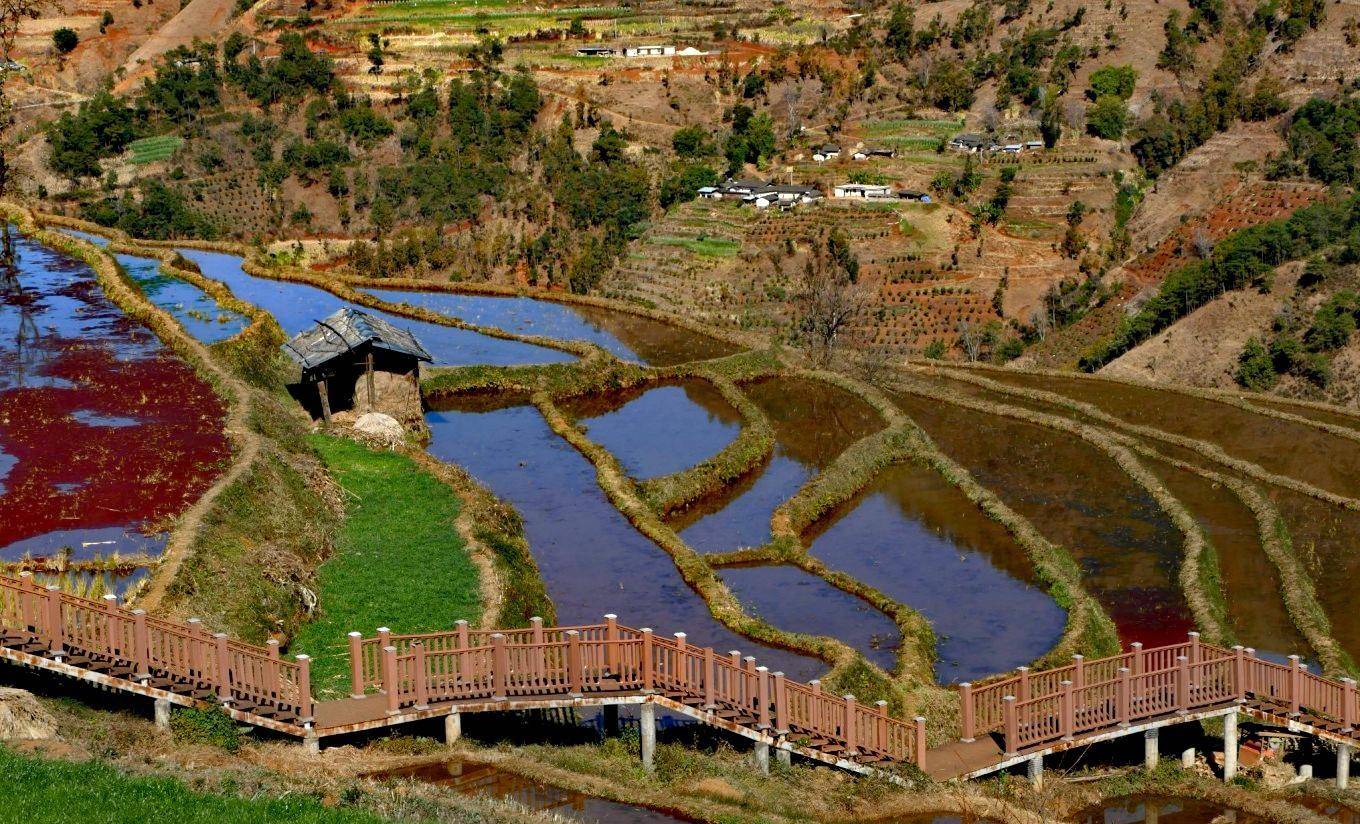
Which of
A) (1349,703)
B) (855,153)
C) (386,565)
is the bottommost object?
(855,153)

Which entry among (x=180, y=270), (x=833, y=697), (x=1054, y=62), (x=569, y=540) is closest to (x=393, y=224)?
(x=180, y=270)

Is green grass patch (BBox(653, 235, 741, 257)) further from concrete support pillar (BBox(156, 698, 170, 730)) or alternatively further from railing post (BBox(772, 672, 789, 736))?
concrete support pillar (BBox(156, 698, 170, 730))

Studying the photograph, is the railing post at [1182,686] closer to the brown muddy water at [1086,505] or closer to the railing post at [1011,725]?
the railing post at [1011,725]

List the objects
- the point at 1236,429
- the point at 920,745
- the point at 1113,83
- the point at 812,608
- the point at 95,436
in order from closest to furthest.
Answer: the point at 920,745
the point at 812,608
the point at 95,436
the point at 1236,429
the point at 1113,83

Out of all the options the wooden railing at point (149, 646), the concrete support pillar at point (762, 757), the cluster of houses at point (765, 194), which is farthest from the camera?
the cluster of houses at point (765, 194)

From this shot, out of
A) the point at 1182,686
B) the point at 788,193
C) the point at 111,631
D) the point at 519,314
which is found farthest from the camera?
the point at 788,193

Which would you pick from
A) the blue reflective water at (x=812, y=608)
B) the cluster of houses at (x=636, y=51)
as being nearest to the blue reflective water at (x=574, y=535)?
the blue reflective water at (x=812, y=608)

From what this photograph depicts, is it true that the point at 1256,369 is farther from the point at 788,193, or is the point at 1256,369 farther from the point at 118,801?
the point at 118,801

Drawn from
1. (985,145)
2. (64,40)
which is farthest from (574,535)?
(64,40)
